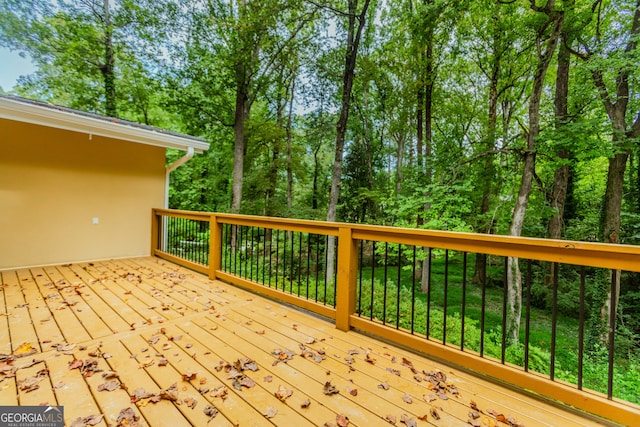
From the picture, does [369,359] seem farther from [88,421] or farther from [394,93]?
[394,93]

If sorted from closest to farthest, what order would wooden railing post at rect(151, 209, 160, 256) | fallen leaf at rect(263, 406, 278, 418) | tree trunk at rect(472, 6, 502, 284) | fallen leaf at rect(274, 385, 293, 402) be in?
fallen leaf at rect(263, 406, 278, 418), fallen leaf at rect(274, 385, 293, 402), wooden railing post at rect(151, 209, 160, 256), tree trunk at rect(472, 6, 502, 284)

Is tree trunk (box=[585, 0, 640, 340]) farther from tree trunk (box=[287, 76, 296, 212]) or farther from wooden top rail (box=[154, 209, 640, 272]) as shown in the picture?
tree trunk (box=[287, 76, 296, 212])

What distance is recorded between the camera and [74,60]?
355 inches

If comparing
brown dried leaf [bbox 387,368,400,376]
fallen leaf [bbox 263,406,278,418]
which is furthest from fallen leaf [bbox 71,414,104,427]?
brown dried leaf [bbox 387,368,400,376]

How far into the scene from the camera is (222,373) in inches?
73.8

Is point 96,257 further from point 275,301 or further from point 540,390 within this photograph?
point 540,390

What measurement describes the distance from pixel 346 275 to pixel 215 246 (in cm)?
232

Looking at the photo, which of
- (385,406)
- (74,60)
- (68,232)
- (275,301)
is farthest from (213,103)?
(385,406)

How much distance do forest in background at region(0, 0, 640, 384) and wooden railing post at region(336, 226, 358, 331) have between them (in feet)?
15.6

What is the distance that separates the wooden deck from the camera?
1521mm

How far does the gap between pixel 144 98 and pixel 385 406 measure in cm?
1215

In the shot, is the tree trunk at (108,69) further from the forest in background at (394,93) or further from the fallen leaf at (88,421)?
the fallen leaf at (88,421)

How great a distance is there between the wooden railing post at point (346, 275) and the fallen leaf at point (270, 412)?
1137 mm

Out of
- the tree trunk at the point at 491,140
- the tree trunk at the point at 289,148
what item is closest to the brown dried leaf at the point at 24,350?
the tree trunk at the point at 491,140
